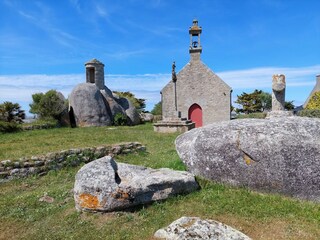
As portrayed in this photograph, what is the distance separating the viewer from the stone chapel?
1094 inches

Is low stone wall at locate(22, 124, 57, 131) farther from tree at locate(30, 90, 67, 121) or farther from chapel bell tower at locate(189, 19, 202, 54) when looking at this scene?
chapel bell tower at locate(189, 19, 202, 54)

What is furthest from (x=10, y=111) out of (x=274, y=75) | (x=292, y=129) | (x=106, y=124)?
(x=292, y=129)

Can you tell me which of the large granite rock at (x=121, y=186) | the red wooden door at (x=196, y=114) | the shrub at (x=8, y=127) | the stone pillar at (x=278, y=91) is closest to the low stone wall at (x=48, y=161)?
the large granite rock at (x=121, y=186)

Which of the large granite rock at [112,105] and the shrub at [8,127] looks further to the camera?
the large granite rock at [112,105]

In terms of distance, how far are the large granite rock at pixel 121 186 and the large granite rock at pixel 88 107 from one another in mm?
21241

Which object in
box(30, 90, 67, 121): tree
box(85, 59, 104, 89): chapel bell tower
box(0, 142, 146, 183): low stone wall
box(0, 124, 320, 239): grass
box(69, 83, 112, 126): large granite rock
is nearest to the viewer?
box(0, 124, 320, 239): grass

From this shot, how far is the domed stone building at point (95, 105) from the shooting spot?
26250 millimetres

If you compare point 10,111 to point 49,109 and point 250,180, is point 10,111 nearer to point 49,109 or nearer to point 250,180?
point 49,109

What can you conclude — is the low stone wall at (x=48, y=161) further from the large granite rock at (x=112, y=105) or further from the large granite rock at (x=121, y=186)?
the large granite rock at (x=112, y=105)

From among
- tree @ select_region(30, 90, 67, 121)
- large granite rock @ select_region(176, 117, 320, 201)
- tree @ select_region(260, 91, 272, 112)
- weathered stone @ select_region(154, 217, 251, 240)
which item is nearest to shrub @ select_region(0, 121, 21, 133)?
tree @ select_region(30, 90, 67, 121)

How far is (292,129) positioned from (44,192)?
5933 millimetres

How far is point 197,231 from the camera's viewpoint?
13.3 feet

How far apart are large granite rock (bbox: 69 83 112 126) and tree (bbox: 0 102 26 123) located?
4675 millimetres

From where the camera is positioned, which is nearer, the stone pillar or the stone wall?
the stone pillar
